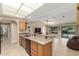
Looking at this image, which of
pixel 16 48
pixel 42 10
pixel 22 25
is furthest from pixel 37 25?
pixel 42 10

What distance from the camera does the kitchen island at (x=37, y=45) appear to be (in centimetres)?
192

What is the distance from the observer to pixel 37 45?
2098mm

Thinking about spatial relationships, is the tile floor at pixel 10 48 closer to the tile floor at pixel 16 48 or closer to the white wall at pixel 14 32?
the tile floor at pixel 16 48

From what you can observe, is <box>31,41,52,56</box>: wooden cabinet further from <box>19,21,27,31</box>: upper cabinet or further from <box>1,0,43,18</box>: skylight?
<box>1,0,43,18</box>: skylight

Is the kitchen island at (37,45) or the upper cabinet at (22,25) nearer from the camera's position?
the kitchen island at (37,45)

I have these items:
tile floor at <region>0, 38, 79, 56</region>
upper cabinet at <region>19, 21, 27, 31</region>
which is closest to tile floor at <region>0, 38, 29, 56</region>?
tile floor at <region>0, 38, 79, 56</region>

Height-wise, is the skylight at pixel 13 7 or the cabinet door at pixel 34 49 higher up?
the skylight at pixel 13 7

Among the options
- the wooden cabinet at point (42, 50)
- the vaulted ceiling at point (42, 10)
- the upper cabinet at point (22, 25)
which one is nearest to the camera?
the wooden cabinet at point (42, 50)

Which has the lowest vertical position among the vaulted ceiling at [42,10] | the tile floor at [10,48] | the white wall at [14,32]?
the tile floor at [10,48]

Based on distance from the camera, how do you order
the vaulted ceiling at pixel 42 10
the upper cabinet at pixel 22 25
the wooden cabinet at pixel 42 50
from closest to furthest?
the wooden cabinet at pixel 42 50 < the vaulted ceiling at pixel 42 10 < the upper cabinet at pixel 22 25

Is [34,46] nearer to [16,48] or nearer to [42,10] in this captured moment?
[16,48]

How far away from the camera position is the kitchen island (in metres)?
1.92

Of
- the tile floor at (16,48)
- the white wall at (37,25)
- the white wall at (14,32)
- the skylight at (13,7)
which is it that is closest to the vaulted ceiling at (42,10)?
the skylight at (13,7)

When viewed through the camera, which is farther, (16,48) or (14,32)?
(16,48)
